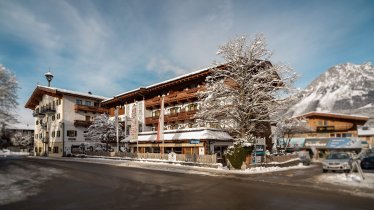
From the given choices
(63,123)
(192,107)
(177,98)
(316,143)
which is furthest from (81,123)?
(316,143)

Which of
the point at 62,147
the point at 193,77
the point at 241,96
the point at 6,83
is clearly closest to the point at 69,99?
the point at 62,147

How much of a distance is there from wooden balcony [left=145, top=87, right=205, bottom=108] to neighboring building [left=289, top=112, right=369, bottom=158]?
24071mm

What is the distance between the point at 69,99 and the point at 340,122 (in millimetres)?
56181

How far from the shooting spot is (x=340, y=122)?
55750 millimetres

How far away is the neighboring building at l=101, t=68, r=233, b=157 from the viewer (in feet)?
116

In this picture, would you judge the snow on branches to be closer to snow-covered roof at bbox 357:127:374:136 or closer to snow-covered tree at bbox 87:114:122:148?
snow-covered tree at bbox 87:114:122:148

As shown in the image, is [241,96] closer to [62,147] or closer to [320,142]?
[320,142]

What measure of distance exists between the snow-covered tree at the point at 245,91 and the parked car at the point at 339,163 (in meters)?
6.18

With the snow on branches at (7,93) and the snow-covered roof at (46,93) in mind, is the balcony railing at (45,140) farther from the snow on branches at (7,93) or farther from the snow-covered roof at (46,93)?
the snow on branches at (7,93)

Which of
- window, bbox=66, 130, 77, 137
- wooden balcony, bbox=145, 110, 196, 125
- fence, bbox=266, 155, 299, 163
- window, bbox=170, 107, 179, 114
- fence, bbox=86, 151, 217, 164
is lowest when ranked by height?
fence, bbox=266, 155, 299, 163

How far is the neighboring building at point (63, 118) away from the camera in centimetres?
6119

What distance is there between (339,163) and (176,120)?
2401 centimetres

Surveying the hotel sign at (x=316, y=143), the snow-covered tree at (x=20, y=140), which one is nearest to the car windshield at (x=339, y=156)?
A: the hotel sign at (x=316, y=143)

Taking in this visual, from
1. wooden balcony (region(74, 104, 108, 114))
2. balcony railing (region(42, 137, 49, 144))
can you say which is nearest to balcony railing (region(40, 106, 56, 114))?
wooden balcony (region(74, 104, 108, 114))
